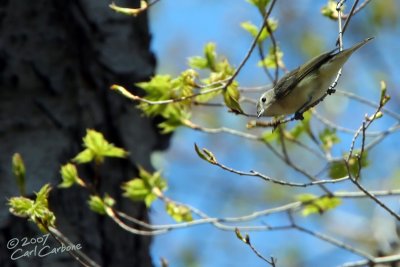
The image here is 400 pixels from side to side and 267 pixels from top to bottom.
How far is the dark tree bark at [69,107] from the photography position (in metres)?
2.95

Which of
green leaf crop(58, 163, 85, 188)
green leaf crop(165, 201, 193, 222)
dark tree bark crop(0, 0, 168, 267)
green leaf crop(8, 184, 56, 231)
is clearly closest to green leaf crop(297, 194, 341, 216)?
green leaf crop(165, 201, 193, 222)

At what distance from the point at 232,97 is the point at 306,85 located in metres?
0.27

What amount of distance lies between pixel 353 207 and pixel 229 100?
22.2 ft

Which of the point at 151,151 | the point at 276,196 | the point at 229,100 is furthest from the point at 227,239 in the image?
the point at 229,100

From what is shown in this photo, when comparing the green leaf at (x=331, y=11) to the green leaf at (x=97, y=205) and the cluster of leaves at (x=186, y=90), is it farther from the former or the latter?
the green leaf at (x=97, y=205)

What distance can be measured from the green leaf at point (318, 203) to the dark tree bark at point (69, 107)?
734mm

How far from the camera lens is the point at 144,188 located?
116 inches

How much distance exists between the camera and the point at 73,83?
312 cm

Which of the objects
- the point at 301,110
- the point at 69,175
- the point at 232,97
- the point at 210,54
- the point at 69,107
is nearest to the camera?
the point at 232,97

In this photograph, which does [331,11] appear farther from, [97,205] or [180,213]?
[97,205]

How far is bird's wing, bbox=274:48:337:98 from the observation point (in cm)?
242

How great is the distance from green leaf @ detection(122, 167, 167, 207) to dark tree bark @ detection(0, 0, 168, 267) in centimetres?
21

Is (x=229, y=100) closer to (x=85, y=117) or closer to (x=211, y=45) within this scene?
(x=211, y=45)

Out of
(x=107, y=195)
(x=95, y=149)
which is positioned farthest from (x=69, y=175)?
(x=107, y=195)
